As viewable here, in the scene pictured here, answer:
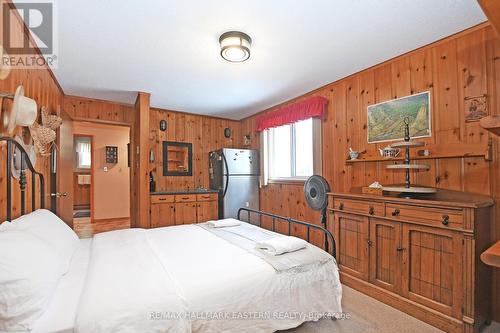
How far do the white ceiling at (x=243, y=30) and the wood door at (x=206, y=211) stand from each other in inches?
78.6

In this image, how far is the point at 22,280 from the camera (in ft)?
3.55

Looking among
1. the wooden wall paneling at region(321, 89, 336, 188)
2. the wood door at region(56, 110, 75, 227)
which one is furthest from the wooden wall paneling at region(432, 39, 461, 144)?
the wood door at region(56, 110, 75, 227)

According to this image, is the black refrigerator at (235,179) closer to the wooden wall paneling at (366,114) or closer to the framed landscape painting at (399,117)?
the wooden wall paneling at (366,114)

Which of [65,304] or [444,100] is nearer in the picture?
[65,304]

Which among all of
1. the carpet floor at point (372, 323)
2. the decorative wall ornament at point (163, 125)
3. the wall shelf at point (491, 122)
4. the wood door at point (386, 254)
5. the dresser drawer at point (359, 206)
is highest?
the decorative wall ornament at point (163, 125)

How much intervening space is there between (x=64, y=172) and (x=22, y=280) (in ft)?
9.02

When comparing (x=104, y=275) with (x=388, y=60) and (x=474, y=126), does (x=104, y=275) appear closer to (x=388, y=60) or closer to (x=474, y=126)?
(x=474, y=126)

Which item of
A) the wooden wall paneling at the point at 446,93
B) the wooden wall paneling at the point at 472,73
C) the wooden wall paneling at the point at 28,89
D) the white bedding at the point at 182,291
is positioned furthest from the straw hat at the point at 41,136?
the wooden wall paneling at the point at 472,73

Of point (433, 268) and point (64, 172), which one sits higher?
point (64, 172)

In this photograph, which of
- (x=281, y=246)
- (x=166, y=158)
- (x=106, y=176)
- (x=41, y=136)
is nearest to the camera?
(x=281, y=246)

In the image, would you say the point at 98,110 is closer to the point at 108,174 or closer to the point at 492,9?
the point at 108,174

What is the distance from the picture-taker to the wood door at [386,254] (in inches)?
85.2
